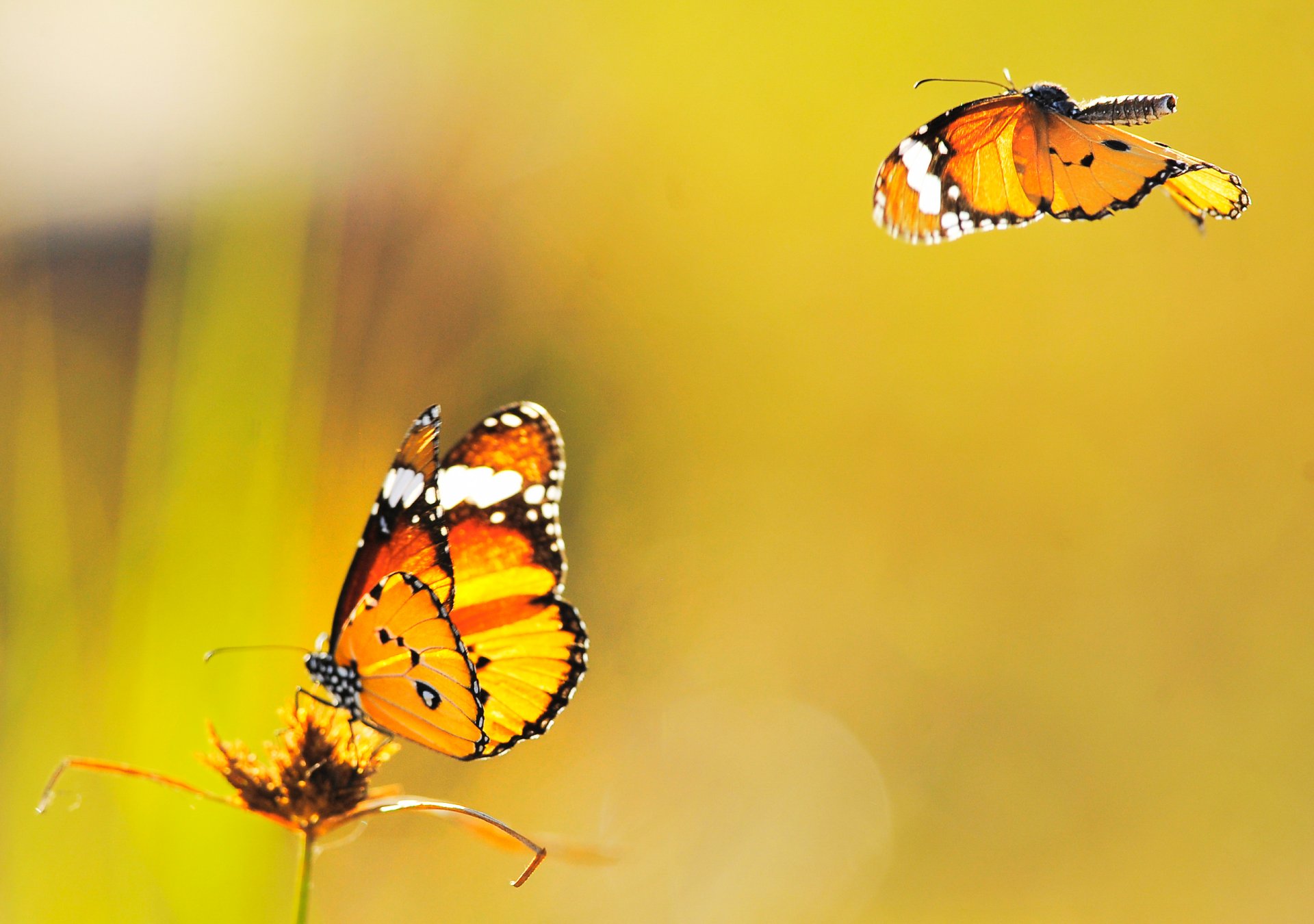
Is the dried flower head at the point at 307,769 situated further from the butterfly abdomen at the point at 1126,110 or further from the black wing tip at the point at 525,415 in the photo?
the butterfly abdomen at the point at 1126,110

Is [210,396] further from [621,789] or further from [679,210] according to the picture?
[679,210]

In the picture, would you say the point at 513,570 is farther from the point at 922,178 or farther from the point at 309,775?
the point at 922,178

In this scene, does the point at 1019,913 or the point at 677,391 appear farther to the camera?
the point at 677,391

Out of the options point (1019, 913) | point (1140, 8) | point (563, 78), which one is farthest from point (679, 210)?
point (1019, 913)

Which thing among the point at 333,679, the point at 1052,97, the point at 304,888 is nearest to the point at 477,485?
the point at 333,679

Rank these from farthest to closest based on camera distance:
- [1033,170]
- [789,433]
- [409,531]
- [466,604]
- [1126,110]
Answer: [789,433] → [466,604] → [409,531] → [1033,170] → [1126,110]

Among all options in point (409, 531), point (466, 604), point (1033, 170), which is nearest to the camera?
point (1033, 170)

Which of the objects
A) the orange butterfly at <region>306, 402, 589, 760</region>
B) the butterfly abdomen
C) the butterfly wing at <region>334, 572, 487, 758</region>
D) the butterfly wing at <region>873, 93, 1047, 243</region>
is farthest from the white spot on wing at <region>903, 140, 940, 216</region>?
the butterfly wing at <region>334, 572, 487, 758</region>
